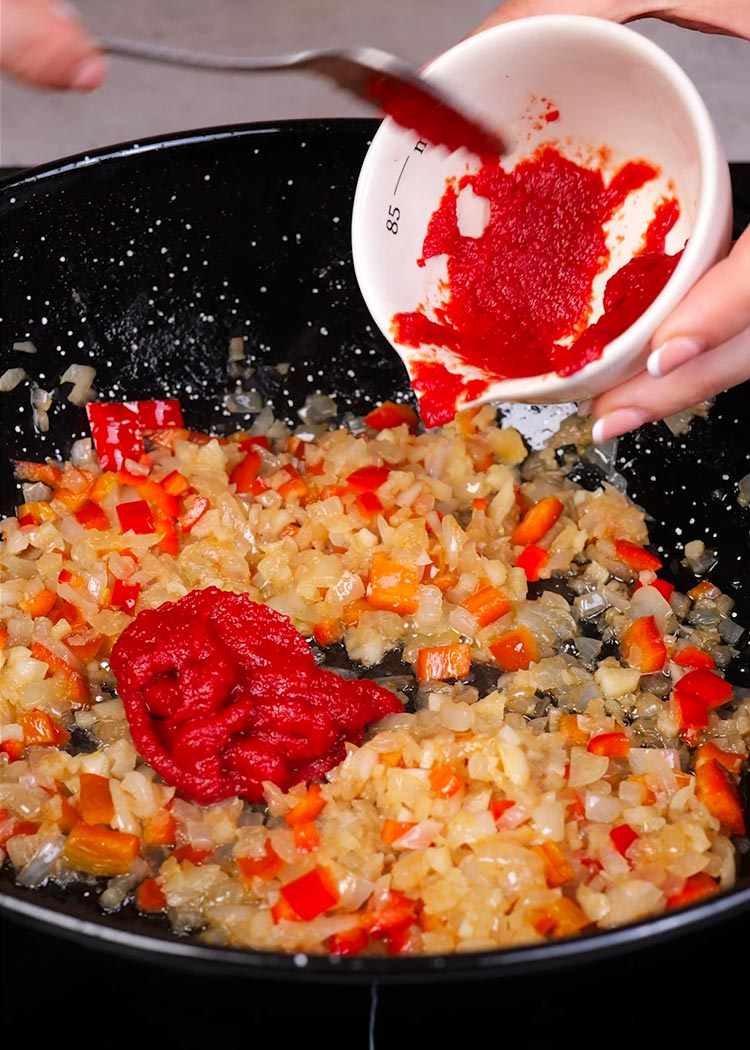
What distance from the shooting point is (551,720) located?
181cm

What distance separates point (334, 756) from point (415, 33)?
2.50 metres

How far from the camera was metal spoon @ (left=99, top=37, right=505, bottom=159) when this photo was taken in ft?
4.30

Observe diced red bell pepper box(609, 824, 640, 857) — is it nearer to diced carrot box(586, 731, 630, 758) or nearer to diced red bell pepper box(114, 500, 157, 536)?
diced carrot box(586, 731, 630, 758)

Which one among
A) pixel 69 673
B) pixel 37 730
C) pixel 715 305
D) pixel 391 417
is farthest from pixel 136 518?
pixel 715 305

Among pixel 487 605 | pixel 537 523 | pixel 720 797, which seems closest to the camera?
pixel 720 797

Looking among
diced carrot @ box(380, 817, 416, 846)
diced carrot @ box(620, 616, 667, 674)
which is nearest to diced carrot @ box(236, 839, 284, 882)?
diced carrot @ box(380, 817, 416, 846)

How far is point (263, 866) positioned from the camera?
1577 millimetres

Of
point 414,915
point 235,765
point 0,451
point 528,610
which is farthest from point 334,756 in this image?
point 0,451

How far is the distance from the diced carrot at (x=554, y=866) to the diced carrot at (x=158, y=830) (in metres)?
0.53

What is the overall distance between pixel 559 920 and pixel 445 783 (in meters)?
0.26

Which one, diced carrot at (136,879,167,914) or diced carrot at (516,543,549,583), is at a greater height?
diced carrot at (516,543,549,583)

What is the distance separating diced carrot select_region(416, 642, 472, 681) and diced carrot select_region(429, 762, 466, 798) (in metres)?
0.26

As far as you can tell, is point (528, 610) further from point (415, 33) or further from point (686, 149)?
point (415, 33)

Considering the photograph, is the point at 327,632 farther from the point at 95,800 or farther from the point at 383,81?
the point at 383,81
